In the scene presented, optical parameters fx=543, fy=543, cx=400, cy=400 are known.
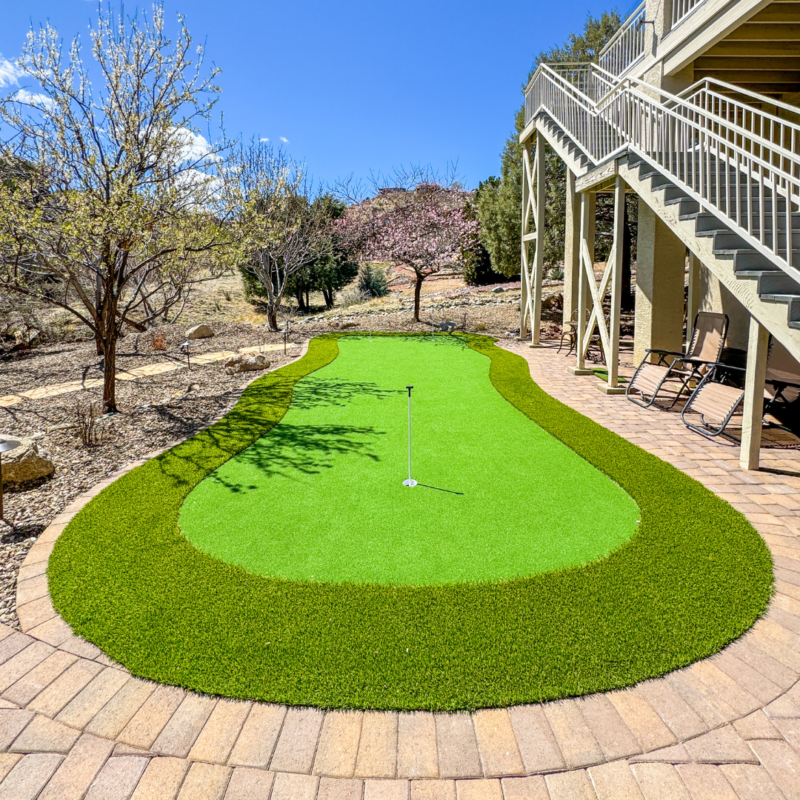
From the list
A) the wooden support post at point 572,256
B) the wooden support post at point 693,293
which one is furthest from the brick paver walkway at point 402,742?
the wooden support post at point 572,256

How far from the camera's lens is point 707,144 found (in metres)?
5.52

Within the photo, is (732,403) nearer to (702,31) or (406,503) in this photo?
(406,503)

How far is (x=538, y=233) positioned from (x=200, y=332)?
9026mm

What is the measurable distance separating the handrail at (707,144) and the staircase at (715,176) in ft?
0.06

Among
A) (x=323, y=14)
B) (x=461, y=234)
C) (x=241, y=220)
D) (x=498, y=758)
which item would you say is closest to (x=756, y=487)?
(x=498, y=758)

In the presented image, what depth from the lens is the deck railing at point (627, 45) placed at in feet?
32.6

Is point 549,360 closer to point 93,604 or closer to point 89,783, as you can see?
point 93,604

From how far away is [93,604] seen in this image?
10.2 feet

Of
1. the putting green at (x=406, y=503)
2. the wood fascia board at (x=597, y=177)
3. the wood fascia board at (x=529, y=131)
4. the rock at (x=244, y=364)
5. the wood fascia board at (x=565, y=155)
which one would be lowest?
the putting green at (x=406, y=503)

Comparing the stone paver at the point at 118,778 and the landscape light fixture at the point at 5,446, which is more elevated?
the landscape light fixture at the point at 5,446

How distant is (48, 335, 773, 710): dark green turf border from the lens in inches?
96.5

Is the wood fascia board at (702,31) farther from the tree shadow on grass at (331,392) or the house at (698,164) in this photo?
the tree shadow on grass at (331,392)

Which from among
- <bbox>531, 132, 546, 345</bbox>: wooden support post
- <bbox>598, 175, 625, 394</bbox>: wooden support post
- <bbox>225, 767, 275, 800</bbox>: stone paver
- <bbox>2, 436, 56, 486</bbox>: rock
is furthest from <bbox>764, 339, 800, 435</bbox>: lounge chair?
<bbox>2, 436, 56, 486</bbox>: rock

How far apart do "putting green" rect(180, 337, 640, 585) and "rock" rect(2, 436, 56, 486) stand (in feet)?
5.54
